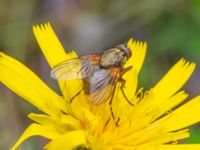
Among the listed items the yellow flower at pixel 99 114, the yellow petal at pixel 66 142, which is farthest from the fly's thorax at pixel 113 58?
the yellow petal at pixel 66 142

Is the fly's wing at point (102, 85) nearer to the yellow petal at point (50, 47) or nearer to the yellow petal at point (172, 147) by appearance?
the yellow petal at point (172, 147)

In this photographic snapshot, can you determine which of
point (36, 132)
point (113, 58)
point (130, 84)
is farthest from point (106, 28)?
point (36, 132)

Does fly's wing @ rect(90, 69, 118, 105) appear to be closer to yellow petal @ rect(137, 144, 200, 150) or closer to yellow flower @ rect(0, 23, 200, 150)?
yellow flower @ rect(0, 23, 200, 150)

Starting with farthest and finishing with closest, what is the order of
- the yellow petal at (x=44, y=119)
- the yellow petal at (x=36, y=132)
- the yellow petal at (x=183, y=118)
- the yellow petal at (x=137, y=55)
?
the yellow petal at (x=137, y=55), the yellow petal at (x=183, y=118), the yellow petal at (x=44, y=119), the yellow petal at (x=36, y=132)

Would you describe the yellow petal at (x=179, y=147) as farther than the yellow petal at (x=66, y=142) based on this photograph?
Yes

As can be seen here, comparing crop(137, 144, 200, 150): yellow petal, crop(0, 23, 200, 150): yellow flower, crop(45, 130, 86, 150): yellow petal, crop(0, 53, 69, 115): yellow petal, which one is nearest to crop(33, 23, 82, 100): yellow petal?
crop(0, 23, 200, 150): yellow flower

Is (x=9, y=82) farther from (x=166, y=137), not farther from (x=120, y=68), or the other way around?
(x=166, y=137)
